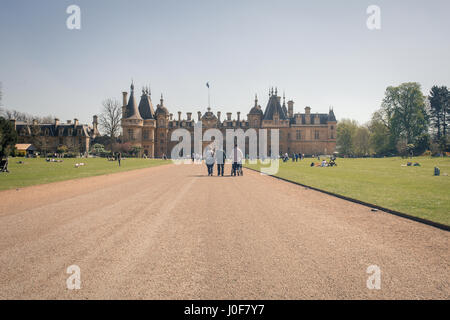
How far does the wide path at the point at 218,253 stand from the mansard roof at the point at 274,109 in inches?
3052

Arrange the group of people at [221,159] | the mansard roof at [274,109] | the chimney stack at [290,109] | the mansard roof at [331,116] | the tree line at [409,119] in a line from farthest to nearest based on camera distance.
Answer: the chimney stack at [290,109] → the mansard roof at [331,116] → the mansard roof at [274,109] → the tree line at [409,119] → the group of people at [221,159]

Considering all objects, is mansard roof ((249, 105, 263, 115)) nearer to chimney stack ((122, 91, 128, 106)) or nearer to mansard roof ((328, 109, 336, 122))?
mansard roof ((328, 109, 336, 122))

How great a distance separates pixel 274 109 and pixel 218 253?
82675 mm

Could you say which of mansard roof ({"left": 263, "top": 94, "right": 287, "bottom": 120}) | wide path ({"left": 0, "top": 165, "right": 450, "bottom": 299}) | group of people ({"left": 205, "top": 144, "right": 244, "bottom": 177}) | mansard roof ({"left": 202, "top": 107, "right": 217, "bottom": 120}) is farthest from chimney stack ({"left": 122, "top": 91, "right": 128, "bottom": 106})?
wide path ({"left": 0, "top": 165, "right": 450, "bottom": 299})

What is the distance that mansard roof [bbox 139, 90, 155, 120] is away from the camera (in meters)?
83.1

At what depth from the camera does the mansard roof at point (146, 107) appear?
8312 cm

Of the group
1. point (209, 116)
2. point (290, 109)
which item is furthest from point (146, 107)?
point (290, 109)

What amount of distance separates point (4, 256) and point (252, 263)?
3.79 m

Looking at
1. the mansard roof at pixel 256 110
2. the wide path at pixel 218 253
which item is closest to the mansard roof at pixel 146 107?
the mansard roof at pixel 256 110

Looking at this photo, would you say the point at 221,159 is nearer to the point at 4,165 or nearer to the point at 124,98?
the point at 4,165

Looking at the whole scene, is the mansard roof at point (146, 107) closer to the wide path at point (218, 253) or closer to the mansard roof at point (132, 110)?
the mansard roof at point (132, 110)

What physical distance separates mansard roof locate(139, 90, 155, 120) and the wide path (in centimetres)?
7748
